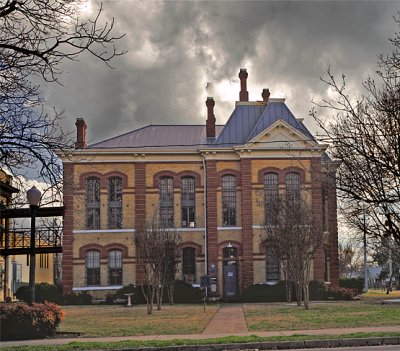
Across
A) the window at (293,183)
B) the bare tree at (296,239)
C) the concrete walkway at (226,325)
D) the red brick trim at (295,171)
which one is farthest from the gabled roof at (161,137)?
the concrete walkway at (226,325)

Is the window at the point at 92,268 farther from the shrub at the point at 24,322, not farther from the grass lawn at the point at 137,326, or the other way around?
the shrub at the point at 24,322

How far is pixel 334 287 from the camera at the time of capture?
45000 millimetres

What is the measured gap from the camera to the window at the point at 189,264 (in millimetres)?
46397

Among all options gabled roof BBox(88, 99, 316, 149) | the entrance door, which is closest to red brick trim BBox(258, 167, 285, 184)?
gabled roof BBox(88, 99, 316, 149)

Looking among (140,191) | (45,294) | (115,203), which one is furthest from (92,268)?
(140,191)

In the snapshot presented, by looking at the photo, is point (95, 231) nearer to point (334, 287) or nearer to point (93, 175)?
point (93, 175)

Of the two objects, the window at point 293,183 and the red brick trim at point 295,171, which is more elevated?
the red brick trim at point 295,171

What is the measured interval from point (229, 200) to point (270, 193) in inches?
110

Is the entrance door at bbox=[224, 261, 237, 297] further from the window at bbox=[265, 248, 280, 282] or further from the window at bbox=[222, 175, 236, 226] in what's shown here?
the window at bbox=[222, 175, 236, 226]

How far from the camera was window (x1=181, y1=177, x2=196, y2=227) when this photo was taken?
46906 mm

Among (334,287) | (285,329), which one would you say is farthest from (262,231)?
(285,329)

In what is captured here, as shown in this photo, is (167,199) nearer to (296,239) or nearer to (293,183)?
(293,183)

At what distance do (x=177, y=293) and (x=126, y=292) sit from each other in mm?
3328

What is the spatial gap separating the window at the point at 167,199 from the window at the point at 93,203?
429 centimetres
